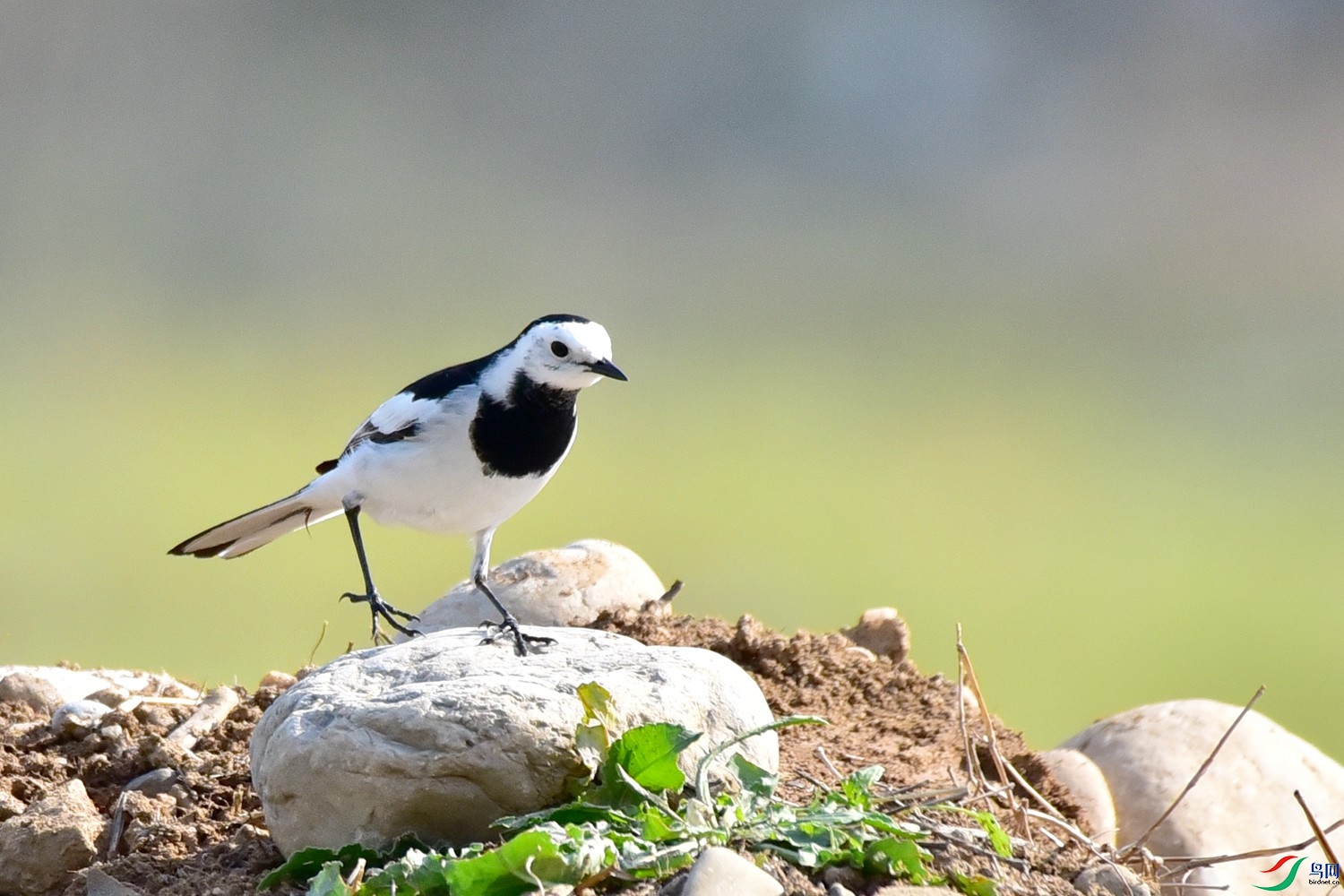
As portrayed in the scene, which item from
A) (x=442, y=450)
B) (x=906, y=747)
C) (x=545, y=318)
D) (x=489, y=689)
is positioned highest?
(x=545, y=318)

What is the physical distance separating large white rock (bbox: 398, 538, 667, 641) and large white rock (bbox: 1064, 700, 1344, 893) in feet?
5.93

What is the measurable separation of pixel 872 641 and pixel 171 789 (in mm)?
2732

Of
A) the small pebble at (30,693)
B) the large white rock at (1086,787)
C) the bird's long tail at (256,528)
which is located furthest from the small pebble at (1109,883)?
the small pebble at (30,693)

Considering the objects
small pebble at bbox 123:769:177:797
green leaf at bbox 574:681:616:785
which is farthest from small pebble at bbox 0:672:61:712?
green leaf at bbox 574:681:616:785

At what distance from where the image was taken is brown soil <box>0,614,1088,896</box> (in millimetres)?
3527

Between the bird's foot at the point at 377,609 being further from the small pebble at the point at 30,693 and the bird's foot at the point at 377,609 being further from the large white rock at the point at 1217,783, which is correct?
the large white rock at the point at 1217,783

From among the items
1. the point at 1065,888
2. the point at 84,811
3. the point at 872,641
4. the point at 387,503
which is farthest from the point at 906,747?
the point at 84,811

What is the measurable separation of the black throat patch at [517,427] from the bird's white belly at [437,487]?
4 centimetres

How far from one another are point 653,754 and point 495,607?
5.39 feet

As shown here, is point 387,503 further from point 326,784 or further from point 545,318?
point 326,784

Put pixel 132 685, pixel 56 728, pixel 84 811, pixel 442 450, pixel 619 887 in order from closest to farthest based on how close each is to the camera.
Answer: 1. pixel 619 887
2. pixel 84 811
3. pixel 56 728
4. pixel 442 450
5. pixel 132 685

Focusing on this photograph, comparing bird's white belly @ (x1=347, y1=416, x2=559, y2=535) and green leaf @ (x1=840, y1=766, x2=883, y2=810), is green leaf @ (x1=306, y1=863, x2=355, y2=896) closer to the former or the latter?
green leaf @ (x1=840, y1=766, x2=883, y2=810)

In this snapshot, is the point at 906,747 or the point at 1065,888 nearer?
the point at 1065,888

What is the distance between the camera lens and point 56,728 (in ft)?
15.0
